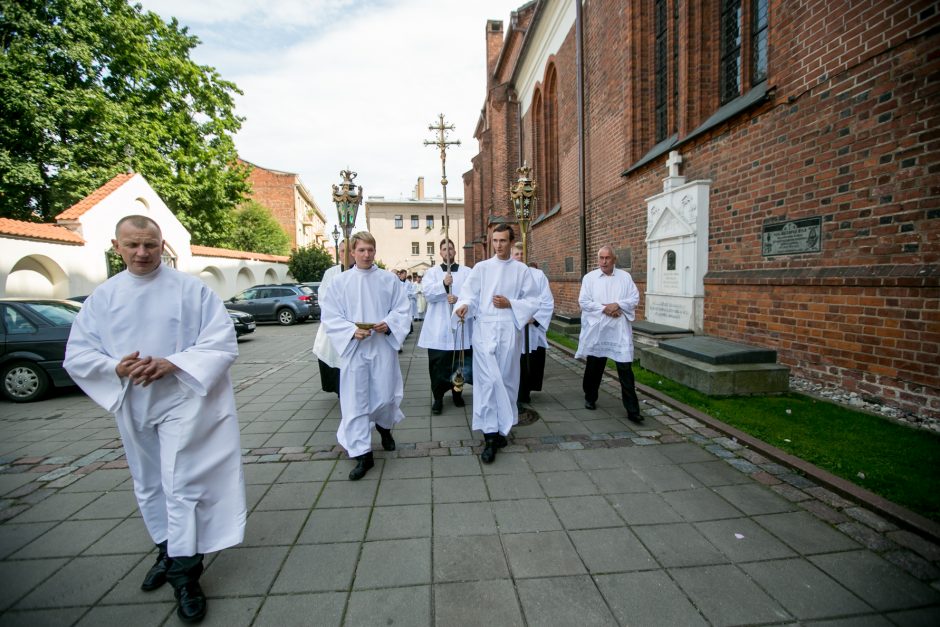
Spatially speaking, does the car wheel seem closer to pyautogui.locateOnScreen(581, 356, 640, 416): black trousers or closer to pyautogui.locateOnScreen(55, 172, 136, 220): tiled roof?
pyautogui.locateOnScreen(55, 172, 136, 220): tiled roof

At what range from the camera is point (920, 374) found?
13.0 ft

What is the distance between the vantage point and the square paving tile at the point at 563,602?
2061mm

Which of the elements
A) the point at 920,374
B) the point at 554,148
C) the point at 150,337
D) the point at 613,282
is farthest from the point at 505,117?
the point at 150,337

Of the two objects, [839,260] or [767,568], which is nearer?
[767,568]

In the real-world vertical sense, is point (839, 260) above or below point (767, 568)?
above

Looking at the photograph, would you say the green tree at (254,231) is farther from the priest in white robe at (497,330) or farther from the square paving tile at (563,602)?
the square paving tile at (563,602)

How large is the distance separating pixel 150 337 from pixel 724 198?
6918mm

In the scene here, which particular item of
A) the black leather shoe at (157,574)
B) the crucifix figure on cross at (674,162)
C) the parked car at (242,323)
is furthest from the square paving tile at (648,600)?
the parked car at (242,323)

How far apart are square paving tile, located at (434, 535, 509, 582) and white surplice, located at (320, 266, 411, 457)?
1.29 metres

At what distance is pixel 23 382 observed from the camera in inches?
259

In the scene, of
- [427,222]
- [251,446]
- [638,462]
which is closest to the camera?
[638,462]

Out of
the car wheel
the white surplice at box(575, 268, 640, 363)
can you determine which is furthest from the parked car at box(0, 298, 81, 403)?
the white surplice at box(575, 268, 640, 363)

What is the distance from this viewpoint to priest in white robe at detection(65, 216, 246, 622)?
7.25 ft

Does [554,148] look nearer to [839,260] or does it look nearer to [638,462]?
[839,260]
